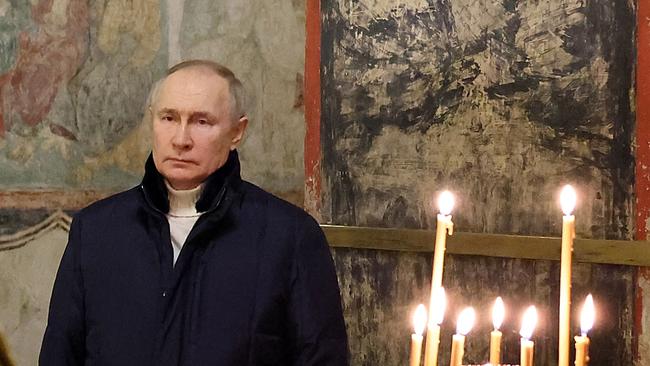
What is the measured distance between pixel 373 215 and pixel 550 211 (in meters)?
0.79

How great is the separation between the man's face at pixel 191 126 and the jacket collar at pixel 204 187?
2cm

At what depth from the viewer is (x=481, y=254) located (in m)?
3.46

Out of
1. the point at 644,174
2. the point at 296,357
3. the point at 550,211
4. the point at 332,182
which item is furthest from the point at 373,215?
the point at 296,357

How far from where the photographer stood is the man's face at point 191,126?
2.23 meters

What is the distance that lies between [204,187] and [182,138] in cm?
15

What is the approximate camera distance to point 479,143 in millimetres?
3508

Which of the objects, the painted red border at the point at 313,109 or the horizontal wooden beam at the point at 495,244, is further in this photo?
the painted red border at the point at 313,109

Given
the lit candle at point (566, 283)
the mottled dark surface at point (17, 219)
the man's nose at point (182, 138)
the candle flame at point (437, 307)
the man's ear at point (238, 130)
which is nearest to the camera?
the lit candle at point (566, 283)

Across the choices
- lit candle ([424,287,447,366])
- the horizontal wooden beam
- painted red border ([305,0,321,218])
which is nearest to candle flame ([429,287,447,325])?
lit candle ([424,287,447,366])

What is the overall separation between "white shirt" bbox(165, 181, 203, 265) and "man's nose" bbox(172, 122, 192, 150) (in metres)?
0.13

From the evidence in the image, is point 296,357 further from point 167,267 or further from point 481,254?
point 481,254

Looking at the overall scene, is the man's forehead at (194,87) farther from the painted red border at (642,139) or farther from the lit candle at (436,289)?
the painted red border at (642,139)

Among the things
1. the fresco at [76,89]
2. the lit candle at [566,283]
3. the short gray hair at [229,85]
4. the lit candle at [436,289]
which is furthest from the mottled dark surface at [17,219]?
the lit candle at [566,283]

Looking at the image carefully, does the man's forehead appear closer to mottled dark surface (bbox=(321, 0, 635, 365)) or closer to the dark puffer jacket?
the dark puffer jacket
